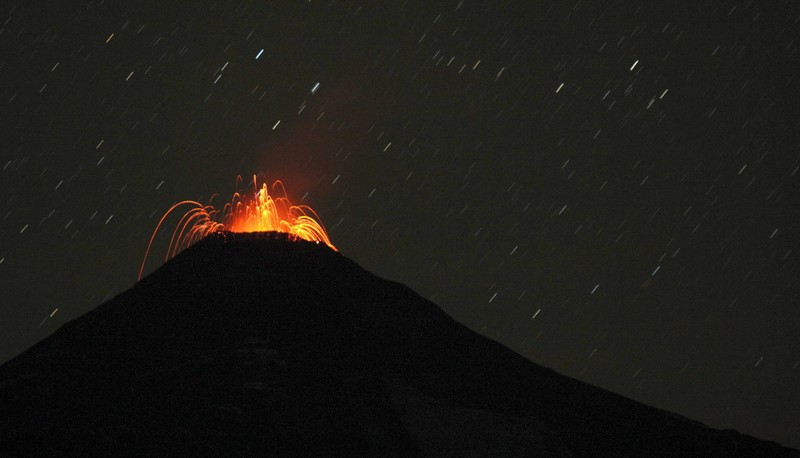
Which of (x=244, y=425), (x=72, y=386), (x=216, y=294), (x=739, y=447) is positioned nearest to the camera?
(x=244, y=425)

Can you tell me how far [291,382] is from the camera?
34844 mm

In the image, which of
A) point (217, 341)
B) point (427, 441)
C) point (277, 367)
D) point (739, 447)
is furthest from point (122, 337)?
point (739, 447)

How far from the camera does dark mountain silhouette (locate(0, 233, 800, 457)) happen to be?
103 ft

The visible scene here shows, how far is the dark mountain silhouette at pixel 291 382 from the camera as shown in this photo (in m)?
31.3

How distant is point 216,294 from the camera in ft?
135

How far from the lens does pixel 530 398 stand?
126 ft

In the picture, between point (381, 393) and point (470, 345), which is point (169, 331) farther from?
point (470, 345)

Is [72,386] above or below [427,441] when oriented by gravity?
above

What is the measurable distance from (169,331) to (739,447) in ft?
75.9

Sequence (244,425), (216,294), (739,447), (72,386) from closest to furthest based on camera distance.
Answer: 1. (244,425)
2. (72,386)
3. (739,447)
4. (216,294)

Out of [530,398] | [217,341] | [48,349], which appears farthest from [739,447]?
[48,349]

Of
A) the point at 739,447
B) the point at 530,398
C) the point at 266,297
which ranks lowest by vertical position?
the point at 739,447

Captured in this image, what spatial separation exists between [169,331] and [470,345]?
1330 centimetres

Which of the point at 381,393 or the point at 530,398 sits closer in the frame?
the point at 381,393
